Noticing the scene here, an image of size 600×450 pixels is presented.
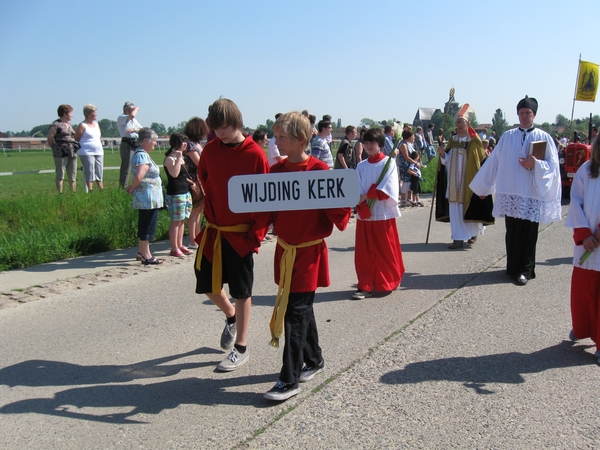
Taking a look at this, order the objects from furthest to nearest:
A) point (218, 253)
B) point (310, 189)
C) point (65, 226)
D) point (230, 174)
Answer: point (65, 226), point (218, 253), point (230, 174), point (310, 189)

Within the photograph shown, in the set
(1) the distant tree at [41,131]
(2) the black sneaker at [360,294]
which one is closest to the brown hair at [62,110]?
(2) the black sneaker at [360,294]

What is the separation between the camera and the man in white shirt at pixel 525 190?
686cm

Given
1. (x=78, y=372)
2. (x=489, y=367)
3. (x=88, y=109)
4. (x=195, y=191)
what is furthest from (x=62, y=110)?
(x=489, y=367)

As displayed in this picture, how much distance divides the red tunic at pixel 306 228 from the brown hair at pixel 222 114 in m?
0.47

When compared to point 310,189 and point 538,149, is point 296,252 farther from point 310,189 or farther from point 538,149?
point 538,149

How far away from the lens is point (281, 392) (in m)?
3.88

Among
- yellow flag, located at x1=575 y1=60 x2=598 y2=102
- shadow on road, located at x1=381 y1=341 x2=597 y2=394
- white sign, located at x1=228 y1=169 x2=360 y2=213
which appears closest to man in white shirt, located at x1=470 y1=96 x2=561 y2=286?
shadow on road, located at x1=381 y1=341 x2=597 y2=394

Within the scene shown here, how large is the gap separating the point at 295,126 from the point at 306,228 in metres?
0.68

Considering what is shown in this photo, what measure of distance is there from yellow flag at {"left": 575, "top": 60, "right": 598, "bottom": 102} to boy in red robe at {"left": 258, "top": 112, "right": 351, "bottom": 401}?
13.5m

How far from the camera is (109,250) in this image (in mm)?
8867

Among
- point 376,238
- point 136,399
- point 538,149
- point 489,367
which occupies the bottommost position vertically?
point 136,399

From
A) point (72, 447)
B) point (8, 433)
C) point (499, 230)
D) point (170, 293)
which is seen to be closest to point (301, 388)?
point (72, 447)

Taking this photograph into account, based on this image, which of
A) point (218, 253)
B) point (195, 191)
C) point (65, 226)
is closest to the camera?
point (218, 253)

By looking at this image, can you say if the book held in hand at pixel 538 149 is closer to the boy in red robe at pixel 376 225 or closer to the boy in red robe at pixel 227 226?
the boy in red robe at pixel 376 225
